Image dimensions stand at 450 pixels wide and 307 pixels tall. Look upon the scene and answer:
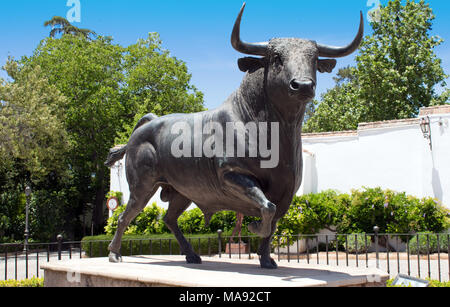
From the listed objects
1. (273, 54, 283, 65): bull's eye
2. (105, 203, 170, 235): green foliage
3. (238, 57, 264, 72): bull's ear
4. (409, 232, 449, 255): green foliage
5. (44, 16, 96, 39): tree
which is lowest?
(409, 232, 449, 255): green foliage

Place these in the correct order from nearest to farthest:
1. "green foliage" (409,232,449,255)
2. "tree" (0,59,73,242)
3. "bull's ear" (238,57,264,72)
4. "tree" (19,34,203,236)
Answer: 1. "bull's ear" (238,57,264,72)
2. "green foliage" (409,232,449,255)
3. "tree" (0,59,73,242)
4. "tree" (19,34,203,236)

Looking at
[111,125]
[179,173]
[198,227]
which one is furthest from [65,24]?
[179,173]

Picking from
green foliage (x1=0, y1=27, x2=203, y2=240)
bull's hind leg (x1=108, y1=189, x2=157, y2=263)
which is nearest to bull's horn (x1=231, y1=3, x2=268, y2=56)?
bull's hind leg (x1=108, y1=189, x2=157, y2=263)

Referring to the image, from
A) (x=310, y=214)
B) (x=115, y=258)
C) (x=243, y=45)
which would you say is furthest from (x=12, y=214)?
(x=243, y=45)

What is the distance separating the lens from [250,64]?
14.2ft

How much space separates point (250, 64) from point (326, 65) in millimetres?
729

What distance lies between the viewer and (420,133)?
1530 centimetres

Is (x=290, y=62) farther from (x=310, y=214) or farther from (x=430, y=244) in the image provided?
(x=310, y=214)

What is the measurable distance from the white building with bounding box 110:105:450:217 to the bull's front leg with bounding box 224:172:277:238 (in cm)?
1227

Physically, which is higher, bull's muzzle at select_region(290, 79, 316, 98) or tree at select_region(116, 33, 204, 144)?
tree at select_region(116, 33, 204, 144)

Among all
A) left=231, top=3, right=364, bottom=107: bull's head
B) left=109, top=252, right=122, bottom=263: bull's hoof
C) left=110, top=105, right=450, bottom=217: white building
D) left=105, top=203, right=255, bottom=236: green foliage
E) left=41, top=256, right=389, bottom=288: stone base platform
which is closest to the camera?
left=41, top=256, right=389, bottom=288: stone base platform

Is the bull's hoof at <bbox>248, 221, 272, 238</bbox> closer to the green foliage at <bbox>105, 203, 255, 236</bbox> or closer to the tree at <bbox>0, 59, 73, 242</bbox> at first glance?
the green foliage at <bbox>105, 203, 255, 236</bbox>

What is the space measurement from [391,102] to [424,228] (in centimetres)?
998

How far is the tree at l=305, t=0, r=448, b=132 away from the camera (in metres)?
22.1
